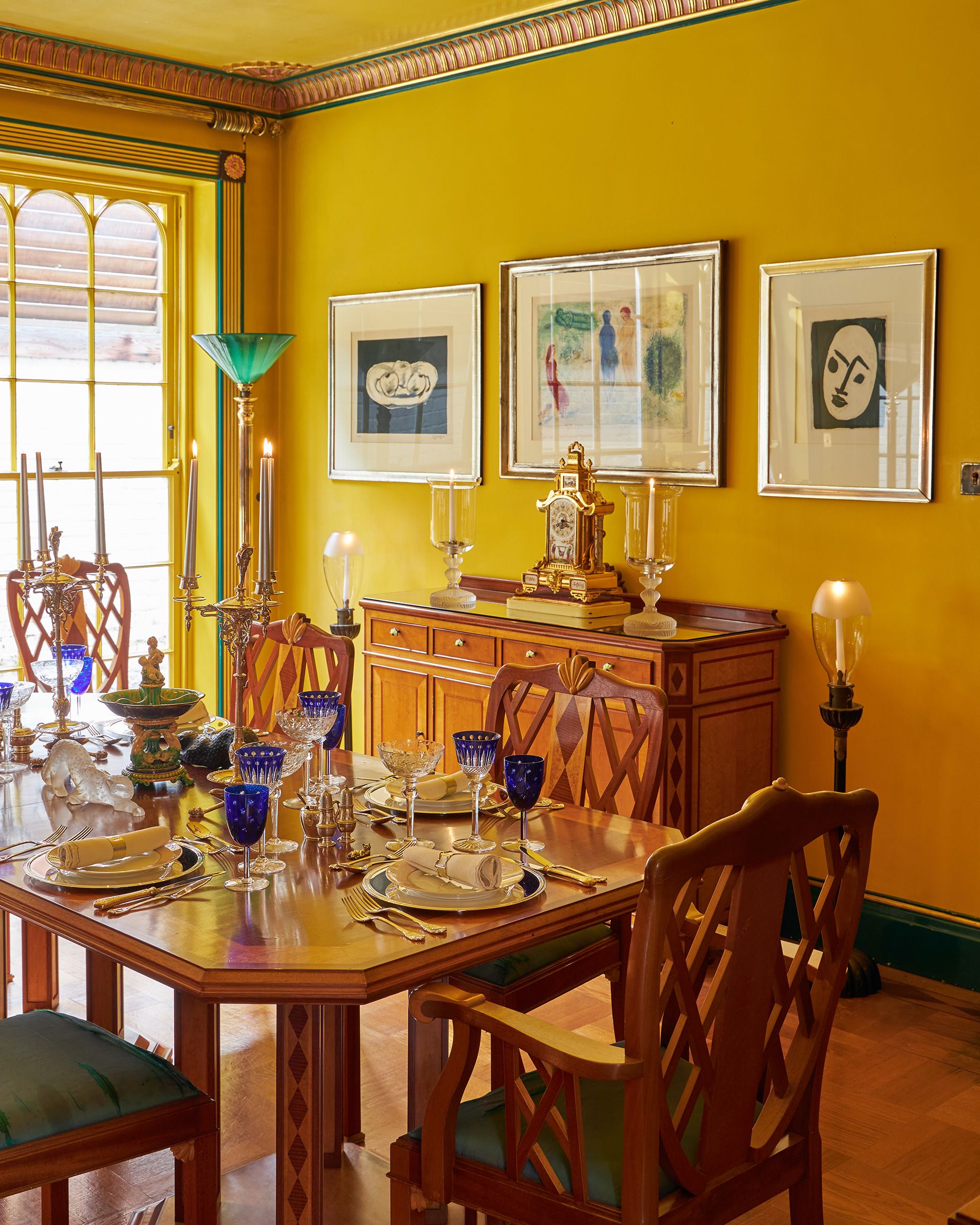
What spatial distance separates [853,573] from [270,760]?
7.44 feet

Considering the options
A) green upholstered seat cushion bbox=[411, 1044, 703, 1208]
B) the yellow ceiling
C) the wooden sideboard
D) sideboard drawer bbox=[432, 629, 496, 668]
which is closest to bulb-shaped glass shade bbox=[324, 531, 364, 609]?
the wooden sideboard

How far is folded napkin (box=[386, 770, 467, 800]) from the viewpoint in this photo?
9.29ft

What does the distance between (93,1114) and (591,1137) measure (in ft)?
2.56

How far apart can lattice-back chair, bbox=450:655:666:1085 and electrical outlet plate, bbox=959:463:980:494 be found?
1.26 m

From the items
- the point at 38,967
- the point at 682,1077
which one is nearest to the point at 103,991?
the point at 38,967

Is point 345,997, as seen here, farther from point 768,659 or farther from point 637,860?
point 768,659

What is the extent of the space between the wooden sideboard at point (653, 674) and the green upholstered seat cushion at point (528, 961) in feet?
3.64

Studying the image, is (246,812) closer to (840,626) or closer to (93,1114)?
(93,1114)

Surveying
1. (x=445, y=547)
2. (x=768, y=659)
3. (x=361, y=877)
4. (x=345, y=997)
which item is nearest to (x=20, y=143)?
(x=445, y=547)

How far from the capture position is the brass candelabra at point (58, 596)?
2.99 metres

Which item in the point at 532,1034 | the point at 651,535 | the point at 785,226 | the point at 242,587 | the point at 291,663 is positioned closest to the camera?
the point at 532,1034

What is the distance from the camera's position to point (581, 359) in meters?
4.75

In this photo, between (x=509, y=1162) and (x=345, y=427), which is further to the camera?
(x=345, y=427)

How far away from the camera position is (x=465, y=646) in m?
4.57
